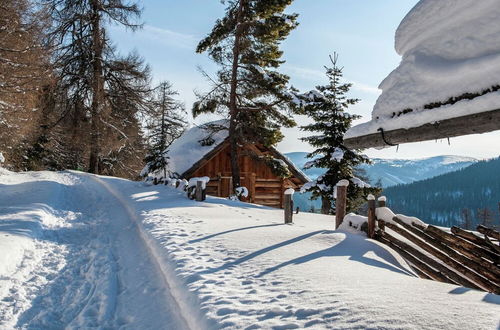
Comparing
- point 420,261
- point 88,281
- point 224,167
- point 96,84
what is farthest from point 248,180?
point 88,281

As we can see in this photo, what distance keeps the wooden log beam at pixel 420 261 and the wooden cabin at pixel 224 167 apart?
1080cm

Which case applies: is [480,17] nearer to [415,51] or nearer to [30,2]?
[415,51]

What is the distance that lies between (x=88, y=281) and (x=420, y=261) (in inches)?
272

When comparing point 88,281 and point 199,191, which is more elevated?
point 199,191

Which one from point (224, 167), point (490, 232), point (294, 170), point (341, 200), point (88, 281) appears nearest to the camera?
point (88, 281)

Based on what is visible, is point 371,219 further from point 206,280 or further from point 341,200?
point 206,280

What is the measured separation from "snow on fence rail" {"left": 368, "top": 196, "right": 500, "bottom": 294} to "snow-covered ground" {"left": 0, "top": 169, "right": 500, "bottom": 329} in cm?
50

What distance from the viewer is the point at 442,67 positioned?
3465 mm

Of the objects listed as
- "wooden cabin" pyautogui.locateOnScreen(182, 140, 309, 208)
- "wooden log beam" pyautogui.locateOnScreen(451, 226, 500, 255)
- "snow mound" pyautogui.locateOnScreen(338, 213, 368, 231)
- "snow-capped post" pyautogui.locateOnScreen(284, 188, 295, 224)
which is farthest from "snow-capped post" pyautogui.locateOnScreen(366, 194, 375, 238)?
"wooden cabin" pyautogui.locateOnScreen(182, 140, 309, 208)

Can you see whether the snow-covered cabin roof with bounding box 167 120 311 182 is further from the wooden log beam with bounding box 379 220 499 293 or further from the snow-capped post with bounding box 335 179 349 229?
the wooden log beam with bounding box 379 220 499 293

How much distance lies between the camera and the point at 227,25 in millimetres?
16938

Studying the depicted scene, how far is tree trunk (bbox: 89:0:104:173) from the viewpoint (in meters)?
25.4

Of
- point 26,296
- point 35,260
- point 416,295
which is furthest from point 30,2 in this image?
point 416,295

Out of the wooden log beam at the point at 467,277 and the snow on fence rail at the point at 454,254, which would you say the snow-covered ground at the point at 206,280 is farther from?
the wooden log beam at the point at 467,277
